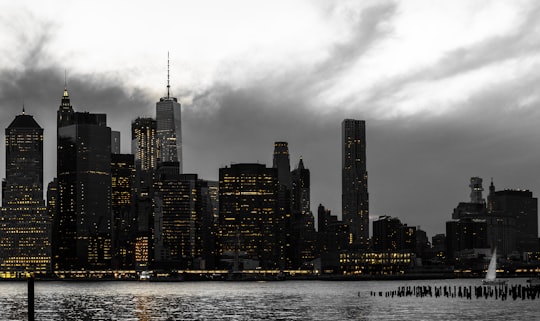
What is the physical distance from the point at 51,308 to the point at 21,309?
8244 millimetres

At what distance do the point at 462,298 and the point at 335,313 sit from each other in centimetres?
5611

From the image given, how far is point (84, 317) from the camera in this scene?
137125mm

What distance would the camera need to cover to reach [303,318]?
428 feet

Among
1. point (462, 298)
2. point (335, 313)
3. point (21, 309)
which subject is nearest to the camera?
point (335, 313)

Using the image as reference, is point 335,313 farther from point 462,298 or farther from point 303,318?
point 462,298

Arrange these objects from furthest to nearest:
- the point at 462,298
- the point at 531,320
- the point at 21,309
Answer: the point at 462,298, the point at 21,309, the point at 531,320

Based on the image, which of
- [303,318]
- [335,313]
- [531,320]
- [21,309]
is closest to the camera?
[531,320]

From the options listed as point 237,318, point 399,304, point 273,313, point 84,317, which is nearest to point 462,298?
point 399,304

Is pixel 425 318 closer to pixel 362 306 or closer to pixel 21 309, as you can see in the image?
pixel 362 306

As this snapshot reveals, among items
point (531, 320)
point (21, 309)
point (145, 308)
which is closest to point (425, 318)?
point (531, 320)

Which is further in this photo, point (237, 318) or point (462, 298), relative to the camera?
point (462, 298)

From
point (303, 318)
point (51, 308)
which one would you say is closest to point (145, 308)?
point (51, 308)

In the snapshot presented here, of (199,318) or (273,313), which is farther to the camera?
(273,313)

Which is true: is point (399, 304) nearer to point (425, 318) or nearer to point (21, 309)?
point (425, 318)
